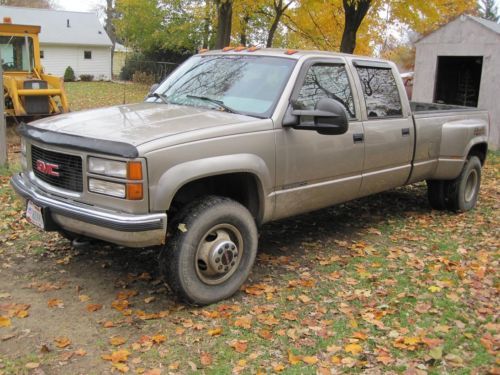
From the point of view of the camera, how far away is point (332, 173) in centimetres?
530

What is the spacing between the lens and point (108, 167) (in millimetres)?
3898

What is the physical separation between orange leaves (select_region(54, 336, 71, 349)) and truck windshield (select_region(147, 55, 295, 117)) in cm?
226

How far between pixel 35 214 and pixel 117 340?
4.08ft

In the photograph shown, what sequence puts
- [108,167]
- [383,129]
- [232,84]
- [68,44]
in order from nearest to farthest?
[108,167] < [232,84] < [383,129] < [68,44]

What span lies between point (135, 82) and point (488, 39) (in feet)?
84.7

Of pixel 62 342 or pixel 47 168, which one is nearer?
pixel 62 342

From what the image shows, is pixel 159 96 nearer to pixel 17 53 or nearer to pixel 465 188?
pixel 465 188

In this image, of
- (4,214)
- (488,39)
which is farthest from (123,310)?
(488,39)

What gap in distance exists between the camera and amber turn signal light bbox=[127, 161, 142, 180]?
3768 millimetres

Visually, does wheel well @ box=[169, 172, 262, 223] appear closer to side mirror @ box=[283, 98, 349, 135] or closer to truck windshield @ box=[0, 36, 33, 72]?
side mirror @ box=[283, 98, 349, 135]

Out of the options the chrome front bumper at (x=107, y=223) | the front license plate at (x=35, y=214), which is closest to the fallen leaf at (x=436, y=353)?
the chrome front bumper at (x=107, y=223)

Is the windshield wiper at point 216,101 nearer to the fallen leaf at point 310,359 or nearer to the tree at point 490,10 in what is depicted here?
the fallen leaf at point 310,359

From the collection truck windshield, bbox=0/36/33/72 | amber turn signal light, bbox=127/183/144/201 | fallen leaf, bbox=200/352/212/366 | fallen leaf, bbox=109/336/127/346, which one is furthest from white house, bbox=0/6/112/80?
fallen leaf, bbox=200/352/212/366

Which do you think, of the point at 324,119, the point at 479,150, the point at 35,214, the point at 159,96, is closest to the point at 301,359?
the point at 324,119
